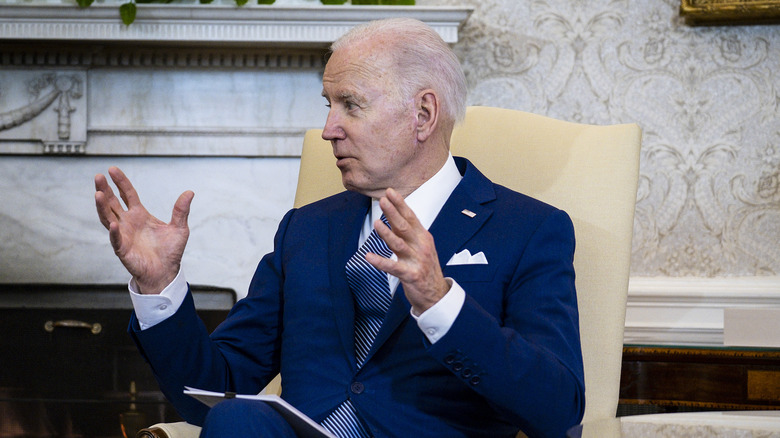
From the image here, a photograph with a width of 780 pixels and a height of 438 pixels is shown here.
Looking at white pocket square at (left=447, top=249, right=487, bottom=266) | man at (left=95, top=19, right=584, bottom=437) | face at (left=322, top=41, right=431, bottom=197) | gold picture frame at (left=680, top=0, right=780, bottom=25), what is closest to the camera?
man at (left=95, top=19, right=584, bottom=437)

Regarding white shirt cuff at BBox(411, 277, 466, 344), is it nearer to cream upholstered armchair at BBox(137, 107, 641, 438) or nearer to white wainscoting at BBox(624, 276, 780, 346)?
cream upholstered armchair at BBox(137, 107, 641, 438)

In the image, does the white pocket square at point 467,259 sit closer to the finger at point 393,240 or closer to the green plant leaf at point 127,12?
the finger at point 393,240

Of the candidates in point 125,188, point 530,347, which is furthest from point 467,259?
point 125,188

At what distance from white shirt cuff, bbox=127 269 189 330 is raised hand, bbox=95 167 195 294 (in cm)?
1

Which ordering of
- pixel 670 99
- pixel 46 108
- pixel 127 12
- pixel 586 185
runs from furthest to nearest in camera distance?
1. pixel 46 108
2. pixel 670 99
3. pixel 127 12
4. pixel 586 185

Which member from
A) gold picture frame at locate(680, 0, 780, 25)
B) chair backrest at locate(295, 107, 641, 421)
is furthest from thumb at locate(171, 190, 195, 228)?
gold picture frame at locate(680, 0, 780, 25)

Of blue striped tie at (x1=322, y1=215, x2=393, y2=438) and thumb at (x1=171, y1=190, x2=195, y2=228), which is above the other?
thumb at (x1=171, y1=190, x2=195, y2=228)

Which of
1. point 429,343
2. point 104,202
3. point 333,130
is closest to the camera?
point 429,343

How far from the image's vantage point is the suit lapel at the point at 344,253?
4.59 feet

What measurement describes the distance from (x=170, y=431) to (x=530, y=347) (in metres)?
0.60

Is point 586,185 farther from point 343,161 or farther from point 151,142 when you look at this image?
point 151,142

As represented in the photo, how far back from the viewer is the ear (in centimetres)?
151

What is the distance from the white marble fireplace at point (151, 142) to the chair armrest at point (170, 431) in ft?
4.10

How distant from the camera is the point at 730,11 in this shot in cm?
235
